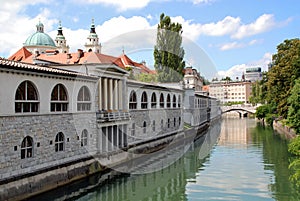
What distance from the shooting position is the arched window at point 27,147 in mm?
16750

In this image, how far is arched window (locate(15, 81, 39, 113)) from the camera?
54.2 feet

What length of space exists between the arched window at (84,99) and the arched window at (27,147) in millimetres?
4985

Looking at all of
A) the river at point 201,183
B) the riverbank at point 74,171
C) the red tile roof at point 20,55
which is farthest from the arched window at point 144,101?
the red tile roof at point 20,55

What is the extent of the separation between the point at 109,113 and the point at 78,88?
4.00m

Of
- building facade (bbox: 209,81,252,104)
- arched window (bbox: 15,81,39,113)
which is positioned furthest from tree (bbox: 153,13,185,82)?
building facade (bbox: 209,81,252,104)

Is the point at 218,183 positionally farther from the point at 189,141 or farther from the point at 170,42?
the point at 170,42

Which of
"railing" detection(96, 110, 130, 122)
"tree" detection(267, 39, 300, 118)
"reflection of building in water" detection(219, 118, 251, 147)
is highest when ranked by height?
"tree" detection(267, 39, 300, 118)

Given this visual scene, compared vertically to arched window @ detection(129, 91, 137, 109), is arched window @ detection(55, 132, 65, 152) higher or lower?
lower

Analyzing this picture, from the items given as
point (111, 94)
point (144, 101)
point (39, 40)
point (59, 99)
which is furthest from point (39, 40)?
point (59, 99)

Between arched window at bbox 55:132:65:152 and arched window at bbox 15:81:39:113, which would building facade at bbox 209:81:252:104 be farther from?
arched window at bbox 15:81:39:113

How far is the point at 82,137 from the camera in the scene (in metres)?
22.3

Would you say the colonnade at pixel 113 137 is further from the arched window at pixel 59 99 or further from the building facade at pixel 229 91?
the building facade at pixel 229 91

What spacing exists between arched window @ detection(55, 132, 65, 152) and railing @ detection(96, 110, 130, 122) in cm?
412

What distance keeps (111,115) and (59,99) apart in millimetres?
5948
